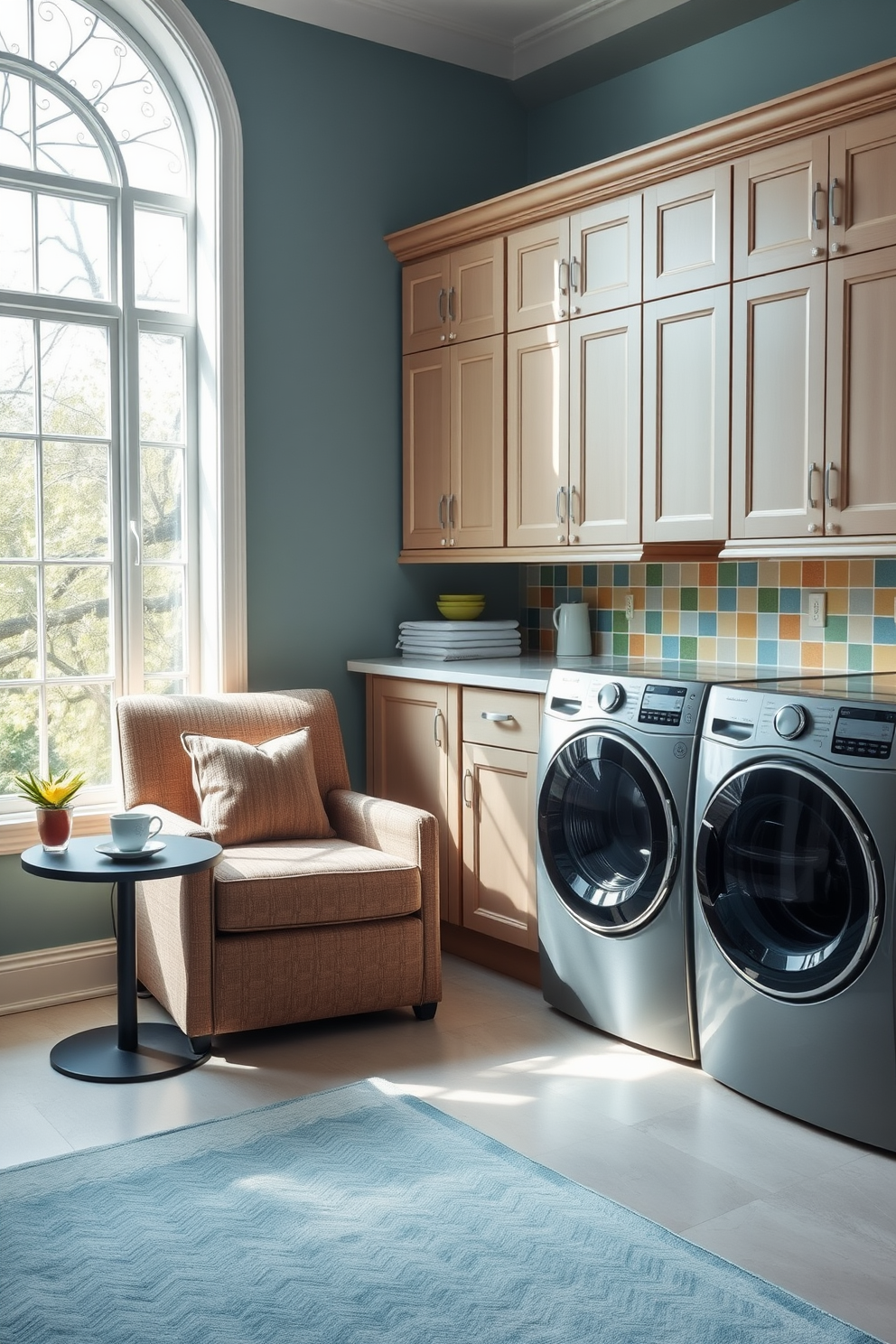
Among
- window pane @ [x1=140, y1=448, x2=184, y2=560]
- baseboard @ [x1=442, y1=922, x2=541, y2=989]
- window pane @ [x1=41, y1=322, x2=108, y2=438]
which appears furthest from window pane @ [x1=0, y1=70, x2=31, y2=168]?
baseboard @ [x1=442, y1=922, x2=541, y2=989]

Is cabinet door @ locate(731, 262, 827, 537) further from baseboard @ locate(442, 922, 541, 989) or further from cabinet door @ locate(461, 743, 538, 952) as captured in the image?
baseboard @ locate(442, 922, 541, 989)

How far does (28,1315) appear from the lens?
2023 millimetres

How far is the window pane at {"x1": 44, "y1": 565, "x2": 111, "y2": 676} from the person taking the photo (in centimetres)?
371

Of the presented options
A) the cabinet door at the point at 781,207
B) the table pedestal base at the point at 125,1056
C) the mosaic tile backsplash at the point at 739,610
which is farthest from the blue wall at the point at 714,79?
the table pedestal base at the point at 125,1056

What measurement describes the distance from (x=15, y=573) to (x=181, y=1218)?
201cm

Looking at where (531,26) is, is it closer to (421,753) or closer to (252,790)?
(421,753)

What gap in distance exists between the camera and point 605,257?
3562mm

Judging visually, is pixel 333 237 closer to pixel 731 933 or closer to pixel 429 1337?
pixel 731 933

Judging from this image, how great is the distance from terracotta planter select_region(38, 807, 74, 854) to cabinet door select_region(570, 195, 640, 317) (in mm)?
2022

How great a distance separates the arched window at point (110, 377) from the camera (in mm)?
3633

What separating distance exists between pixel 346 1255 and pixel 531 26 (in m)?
3.82

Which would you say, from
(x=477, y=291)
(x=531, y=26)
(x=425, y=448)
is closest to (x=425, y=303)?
(x=477, y=291)

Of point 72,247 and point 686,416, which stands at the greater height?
A: point 72,247

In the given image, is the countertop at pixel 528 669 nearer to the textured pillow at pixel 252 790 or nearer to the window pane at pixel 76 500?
the textured pillow at pixel 252 790
